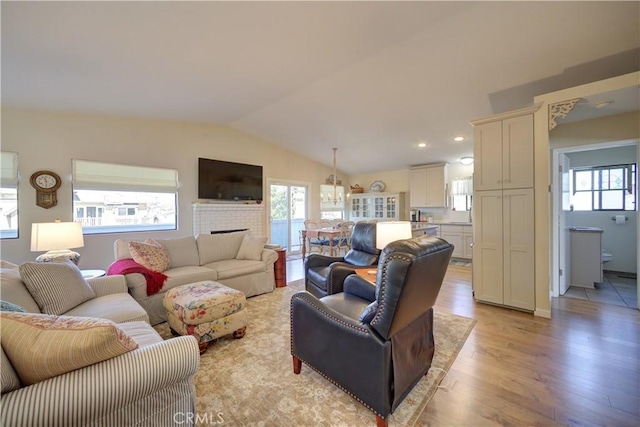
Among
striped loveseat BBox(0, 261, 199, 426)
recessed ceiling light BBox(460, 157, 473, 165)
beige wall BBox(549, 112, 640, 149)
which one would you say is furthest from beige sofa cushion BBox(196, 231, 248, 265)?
recessed ceiling light BBox(460, 157, 473, 165)

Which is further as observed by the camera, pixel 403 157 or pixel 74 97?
pixel 403 157

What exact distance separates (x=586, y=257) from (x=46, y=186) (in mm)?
7667

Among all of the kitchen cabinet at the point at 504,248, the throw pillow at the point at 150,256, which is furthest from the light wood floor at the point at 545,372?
the throw pillow at the point at 150,256

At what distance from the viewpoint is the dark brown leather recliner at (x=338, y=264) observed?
266 centimetres

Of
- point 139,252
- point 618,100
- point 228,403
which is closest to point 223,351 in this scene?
point 228,403

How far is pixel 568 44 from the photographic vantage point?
2.43m

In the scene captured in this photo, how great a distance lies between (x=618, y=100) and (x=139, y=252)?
5342mm

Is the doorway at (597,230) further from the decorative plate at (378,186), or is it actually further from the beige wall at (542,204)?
the decorative plate at (378,186)

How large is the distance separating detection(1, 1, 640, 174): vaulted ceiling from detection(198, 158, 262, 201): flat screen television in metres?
1.12

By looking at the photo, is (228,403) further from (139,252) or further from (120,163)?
(120,163)

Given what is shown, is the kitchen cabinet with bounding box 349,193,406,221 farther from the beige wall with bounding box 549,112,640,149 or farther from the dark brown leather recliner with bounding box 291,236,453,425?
the dark brown leather recliner with bounding box 291,236,453,425

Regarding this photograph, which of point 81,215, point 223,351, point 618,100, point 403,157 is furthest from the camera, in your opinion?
point 403,157

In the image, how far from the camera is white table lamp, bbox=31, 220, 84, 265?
8.05 ft

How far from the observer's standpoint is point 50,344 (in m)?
0.93
